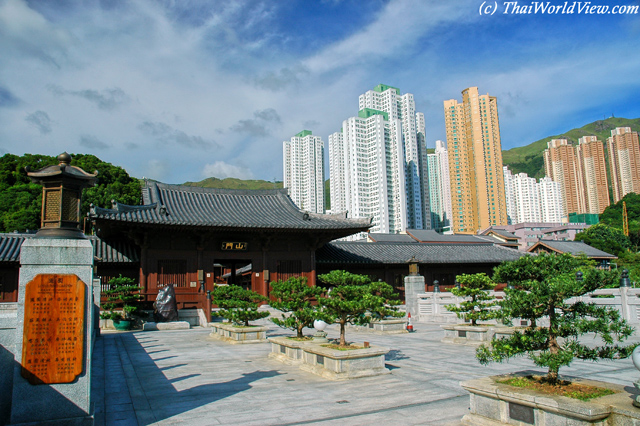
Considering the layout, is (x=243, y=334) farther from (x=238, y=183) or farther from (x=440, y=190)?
(x=238, y=183)

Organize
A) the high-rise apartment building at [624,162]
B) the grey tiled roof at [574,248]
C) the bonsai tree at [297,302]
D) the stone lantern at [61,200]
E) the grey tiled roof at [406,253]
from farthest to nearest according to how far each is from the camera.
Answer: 1. the high-rise apartment building at [624,162]
2. the grey tiled roof at [574,248]
3. the grey tiled roof at [406,253]
4. the bonsai tree at [297,302]
5. the stone lantern at [61,200]

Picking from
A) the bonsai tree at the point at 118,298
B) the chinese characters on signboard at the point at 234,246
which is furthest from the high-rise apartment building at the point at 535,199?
the bonsai tree at the point at 118,298

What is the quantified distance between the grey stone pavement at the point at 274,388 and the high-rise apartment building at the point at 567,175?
12148cm

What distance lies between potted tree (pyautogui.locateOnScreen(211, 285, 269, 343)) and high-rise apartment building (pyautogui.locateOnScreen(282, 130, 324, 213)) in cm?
8858

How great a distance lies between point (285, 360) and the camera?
33.9ft

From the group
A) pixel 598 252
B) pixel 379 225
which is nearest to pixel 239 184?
pixel 379 225

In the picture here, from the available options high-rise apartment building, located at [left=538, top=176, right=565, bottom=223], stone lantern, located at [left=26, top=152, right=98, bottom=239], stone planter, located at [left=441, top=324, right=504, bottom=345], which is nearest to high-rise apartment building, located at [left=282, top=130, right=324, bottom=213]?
high-rise apartment building, located at [left=538, top=176, right=565, bottom=223]

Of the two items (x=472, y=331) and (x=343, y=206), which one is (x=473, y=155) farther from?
(x=472, y=331)

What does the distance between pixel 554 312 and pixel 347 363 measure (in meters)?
3.98

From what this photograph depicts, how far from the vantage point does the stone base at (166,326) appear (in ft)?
60.6

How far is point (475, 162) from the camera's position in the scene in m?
94.2

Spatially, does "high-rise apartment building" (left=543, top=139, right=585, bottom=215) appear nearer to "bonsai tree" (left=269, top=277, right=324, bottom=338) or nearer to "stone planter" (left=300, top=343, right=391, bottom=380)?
"bonsai tree" (left=269, top=277, right=324, bottom=338)

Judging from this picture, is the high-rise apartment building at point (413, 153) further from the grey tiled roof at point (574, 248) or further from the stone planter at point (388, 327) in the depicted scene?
the stone planter at point (388, 327)

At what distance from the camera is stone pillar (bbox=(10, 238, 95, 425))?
5281 millimetres
